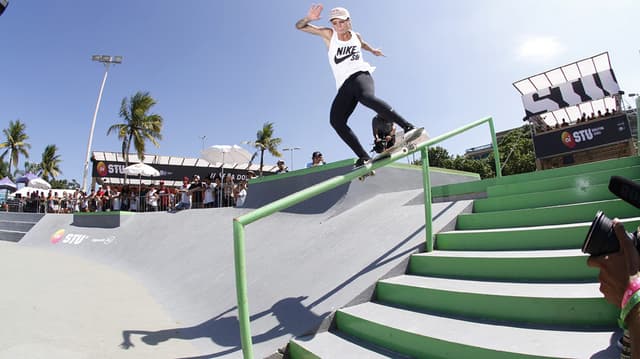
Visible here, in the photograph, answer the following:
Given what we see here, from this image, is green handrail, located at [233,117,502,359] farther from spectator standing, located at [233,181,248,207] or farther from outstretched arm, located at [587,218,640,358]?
spectator standing, located at [233,181,248,207]

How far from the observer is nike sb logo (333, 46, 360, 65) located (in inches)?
123

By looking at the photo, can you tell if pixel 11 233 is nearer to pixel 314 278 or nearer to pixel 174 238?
pixel 174 238

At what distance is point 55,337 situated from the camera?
311 centimetres

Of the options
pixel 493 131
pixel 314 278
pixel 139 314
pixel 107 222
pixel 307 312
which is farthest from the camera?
pixel 107 222

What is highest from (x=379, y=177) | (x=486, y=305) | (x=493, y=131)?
(x=493, y=131)

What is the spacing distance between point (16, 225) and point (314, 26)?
2193 cm

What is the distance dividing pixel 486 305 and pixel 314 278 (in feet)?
5.89

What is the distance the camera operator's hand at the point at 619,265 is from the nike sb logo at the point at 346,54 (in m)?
2.36

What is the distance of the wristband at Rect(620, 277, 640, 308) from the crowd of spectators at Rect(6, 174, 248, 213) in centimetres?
890

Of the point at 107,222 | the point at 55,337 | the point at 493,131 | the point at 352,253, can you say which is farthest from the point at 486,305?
the point at 107,222

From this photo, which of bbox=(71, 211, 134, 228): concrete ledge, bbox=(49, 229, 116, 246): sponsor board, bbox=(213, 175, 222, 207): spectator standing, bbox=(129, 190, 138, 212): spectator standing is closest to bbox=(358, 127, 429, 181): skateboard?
bbox=(213, 175, 222, 207): spectator standing

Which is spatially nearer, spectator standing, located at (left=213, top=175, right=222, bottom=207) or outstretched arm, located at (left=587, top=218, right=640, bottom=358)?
outstretched arm, located at (left=587, top=218, right=640, bottom=358)

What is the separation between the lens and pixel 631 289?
1.31 m

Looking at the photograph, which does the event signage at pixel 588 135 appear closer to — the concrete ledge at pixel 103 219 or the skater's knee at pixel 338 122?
the skater's knee at pixel 338 122
